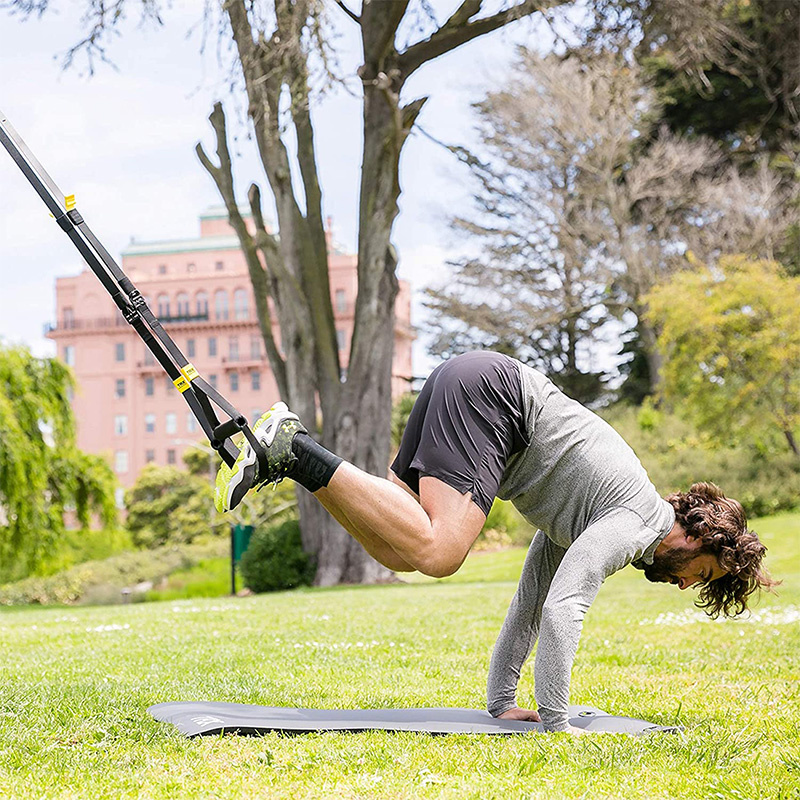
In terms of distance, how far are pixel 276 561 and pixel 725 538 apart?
12.5 meters

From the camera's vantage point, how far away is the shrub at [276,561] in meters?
15.3

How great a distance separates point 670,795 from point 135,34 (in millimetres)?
11496

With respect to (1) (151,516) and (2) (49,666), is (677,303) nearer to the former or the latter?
(2) (49,666)

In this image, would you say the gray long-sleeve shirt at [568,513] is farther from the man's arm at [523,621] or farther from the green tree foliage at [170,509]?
the green tree foliage at [170,509]

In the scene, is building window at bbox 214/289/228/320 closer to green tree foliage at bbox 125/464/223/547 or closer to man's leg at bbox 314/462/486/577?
green tree foliage at bbox 125/464/223/547

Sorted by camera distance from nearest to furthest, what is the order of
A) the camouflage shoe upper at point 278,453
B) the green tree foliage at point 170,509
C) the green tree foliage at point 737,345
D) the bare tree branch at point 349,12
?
the camouflage shoe upper at point 278,453, the bare tree branch at point 349,12, the green tree foliage at point 737,345, the green tree foliage at point 170,509

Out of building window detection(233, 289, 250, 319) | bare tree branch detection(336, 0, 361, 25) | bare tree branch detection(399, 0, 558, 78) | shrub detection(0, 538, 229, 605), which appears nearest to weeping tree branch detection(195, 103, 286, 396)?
bare tree branch detection(336, 0, 361, 25)

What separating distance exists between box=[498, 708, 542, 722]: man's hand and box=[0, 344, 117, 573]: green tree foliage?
14.8 m

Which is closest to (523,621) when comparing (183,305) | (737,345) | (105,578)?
(737,345)

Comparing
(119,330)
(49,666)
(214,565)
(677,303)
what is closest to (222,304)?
(119,330)

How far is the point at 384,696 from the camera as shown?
12.6 ft

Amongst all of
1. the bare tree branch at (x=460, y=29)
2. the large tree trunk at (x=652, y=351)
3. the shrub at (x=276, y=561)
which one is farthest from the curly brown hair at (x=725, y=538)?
the large tree trunk at (x=652, y=351)

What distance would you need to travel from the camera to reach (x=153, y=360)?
65000 millimetres

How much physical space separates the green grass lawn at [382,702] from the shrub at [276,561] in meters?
7.74
